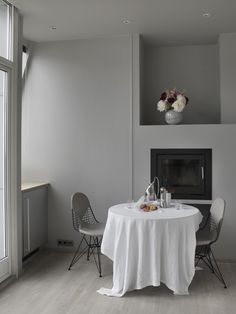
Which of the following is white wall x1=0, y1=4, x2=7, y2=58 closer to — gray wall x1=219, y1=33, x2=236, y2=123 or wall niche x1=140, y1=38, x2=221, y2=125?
wall niche x1=140, y1=38, x2=221, y2=125

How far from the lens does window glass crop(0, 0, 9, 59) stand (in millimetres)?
3830

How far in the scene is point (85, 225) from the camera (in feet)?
14.4

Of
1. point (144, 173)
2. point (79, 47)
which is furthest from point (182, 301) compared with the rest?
point (79, 47)

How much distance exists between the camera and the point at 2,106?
3877mm

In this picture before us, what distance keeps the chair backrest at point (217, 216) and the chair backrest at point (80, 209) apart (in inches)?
61.1

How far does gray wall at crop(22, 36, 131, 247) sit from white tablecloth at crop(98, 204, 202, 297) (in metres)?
1.45

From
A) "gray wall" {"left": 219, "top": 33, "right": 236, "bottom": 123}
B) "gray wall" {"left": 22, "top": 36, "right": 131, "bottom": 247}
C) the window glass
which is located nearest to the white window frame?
the window glass

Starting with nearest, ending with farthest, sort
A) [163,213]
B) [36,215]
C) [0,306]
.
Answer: [0,306], [163,213], [36,215]

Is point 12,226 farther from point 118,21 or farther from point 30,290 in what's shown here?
point 118,21

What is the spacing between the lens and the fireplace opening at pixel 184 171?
4.62 m

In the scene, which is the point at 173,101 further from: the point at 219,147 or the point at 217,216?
the point at 217,216

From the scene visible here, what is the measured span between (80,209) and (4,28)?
2.28 metres

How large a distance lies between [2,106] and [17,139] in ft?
1.30

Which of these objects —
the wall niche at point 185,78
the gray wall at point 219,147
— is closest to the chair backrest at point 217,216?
the gray wall at point 219,147
